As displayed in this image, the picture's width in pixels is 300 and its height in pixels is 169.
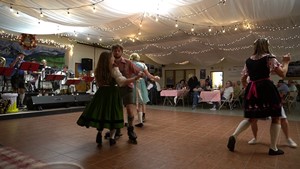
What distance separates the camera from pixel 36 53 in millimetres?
7754

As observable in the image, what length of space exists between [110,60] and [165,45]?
253 inches

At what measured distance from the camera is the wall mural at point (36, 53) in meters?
6.94

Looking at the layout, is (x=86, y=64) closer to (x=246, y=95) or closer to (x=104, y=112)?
(x=104, y=112)

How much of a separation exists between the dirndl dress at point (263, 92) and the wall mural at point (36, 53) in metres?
7.65

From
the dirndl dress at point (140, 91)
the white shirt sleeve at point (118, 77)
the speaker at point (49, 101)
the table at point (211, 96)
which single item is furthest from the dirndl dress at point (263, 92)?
the speaker at point (49, 101)

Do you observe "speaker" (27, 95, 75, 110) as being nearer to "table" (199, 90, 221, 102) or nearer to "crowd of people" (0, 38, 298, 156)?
"crowd of people" (0, 38, 298, 156)

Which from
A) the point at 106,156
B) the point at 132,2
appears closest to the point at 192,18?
the point at 132,2

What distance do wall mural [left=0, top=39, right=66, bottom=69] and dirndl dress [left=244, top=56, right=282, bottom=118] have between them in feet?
25.1

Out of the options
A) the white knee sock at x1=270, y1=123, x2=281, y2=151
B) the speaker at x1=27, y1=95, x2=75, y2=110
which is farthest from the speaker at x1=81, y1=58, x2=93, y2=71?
the white knee sock at x1=270, y1=123, x2=281, y2=151

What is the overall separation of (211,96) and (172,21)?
10.6 ft

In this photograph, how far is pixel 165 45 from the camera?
873 cm

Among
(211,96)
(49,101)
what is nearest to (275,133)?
(211,96)

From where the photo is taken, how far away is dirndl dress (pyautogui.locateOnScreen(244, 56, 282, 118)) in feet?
7.77

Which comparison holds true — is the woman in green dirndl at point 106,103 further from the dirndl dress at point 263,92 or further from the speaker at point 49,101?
the speaker at point 49,101
